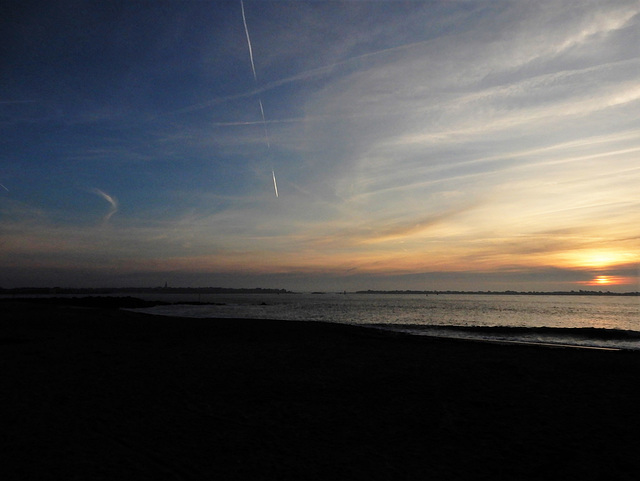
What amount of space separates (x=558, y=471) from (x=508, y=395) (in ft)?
17.8

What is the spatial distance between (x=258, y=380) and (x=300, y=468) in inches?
284

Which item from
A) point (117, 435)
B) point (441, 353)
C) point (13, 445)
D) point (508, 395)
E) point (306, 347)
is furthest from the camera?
point (306, 347)

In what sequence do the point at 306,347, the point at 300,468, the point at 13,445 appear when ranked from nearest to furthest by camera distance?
the point at 300,468
the point at 13,445
the point at 306,347

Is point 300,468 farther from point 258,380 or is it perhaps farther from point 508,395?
point 508,395

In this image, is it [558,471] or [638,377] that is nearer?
[558,471]

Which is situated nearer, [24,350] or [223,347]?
[24,350]

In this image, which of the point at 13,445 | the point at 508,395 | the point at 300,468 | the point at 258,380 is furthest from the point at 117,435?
the point at 508,395

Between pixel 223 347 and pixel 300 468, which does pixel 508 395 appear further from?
pixel 223 347

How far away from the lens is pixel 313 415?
9977mm

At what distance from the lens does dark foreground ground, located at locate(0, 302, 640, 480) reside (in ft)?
22.8

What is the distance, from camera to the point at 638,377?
48.8 ft

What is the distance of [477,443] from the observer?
8242 millimetres

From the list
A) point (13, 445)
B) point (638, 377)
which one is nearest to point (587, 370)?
point (638, 377)

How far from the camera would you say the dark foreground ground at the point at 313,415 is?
694 cm
